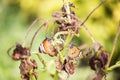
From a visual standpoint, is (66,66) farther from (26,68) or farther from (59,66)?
(26,68)

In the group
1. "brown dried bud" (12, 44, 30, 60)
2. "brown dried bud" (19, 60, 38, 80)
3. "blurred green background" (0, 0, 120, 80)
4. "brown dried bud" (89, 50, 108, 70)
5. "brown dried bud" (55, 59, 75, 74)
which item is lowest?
"brown dried bud" (89, 50, 108, 70)

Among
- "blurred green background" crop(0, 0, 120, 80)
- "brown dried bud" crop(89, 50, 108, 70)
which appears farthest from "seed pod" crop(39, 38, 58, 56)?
"blurred green background" crop(0, 0, 120, 80)

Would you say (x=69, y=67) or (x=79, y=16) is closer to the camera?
(x=69, y=67)

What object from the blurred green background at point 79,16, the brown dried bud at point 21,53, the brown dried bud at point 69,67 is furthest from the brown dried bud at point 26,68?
the blurred green background at point 79,16

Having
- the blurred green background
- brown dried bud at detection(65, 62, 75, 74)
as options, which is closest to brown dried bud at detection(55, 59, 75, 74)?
brown dried bud at detection(65, 62, 75, 74)

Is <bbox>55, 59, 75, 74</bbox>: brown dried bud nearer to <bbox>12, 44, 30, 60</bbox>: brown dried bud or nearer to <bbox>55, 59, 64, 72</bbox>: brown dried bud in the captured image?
<bbox>55, 59, 64, 72</bbox>: brown dried bud

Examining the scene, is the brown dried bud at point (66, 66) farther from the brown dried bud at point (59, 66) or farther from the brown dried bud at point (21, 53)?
the brown dried bud at point (21, 53)

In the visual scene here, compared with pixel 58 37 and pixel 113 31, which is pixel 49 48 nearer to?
pixel 58 37

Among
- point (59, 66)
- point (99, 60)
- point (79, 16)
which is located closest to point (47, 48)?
point (59, 66)

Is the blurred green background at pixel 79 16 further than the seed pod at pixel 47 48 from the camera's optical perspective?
Yes

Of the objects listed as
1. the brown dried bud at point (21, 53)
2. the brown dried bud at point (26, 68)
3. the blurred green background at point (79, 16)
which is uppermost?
the blurred green background at point (79, 16)

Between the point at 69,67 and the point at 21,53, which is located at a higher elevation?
the point at 21,53

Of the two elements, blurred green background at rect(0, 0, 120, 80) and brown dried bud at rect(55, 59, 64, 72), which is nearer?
brown dried bud at rect(55, 59, 64, 72)

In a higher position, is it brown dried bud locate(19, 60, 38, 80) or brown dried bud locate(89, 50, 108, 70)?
brown dried bud locate(19, 60, 38, 80)
